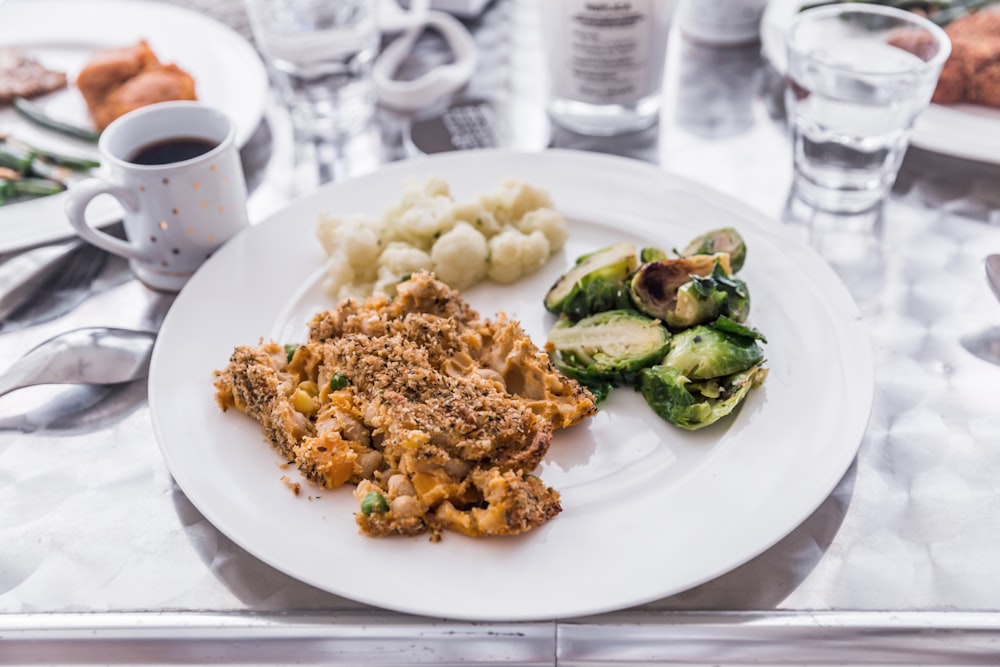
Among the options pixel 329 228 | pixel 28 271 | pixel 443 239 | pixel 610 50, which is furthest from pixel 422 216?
pixel 28 271

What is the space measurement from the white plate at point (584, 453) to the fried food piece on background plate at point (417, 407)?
58 mm

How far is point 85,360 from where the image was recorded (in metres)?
2.17

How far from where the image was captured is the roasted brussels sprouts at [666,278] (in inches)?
83.0

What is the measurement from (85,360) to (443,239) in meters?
0.92

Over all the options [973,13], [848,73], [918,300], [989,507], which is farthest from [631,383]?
[973,13]

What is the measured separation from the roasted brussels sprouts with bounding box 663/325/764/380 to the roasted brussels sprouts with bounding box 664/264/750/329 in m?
0.05

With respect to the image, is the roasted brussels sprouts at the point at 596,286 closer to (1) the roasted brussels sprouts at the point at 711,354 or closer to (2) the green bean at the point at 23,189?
(1) the roasted brussels sprouts at the point at 711,354

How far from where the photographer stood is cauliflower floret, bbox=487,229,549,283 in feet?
7.54

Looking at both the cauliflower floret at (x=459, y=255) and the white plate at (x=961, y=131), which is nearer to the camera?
the cauliflower floret at (x=459, y=255)

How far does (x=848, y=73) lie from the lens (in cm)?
247

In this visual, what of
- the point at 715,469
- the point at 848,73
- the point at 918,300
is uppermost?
the point at 848,73

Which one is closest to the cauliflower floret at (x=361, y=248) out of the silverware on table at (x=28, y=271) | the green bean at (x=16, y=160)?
the silverware on table at (x=28, y=271)

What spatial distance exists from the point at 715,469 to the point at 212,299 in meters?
1.27

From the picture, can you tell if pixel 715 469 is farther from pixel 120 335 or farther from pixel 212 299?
pixel 120 335
